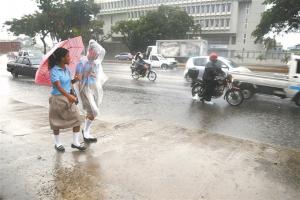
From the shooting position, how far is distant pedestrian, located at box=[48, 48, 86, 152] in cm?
493

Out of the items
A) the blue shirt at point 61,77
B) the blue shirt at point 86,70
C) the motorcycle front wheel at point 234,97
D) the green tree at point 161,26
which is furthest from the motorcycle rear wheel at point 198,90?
the green tree at point 161,26

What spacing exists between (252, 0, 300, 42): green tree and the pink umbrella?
25520 mm

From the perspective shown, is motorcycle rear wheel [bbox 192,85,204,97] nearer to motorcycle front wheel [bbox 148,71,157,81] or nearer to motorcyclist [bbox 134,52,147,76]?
motorcycle front wheel [bbox 148,71,157,81]

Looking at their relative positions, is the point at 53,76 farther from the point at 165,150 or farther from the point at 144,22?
the point at 144,22

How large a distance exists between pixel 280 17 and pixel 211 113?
2327 centimetres

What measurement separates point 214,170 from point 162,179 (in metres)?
0.87

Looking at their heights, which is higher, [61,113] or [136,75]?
[61,113]

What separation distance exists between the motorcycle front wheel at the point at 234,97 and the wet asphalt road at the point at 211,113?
191mm

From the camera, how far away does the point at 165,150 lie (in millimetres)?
5582

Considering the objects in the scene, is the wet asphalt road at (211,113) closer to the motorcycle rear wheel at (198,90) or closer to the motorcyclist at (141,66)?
the motorcycle rear wheel at (198,90)

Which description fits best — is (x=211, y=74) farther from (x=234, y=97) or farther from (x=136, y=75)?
(x=136, y=75)

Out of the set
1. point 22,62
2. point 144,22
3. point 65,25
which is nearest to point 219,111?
point 22,62

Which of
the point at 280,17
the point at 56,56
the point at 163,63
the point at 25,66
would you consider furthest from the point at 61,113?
the point at 280,17

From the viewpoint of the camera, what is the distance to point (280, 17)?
28.6 m
